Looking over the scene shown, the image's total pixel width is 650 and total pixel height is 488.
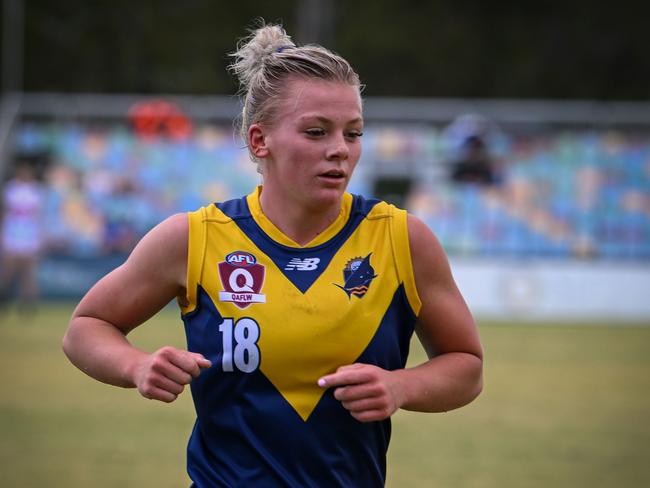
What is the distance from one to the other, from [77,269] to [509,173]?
7.97m

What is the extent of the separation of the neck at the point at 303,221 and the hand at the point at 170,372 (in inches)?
19.9

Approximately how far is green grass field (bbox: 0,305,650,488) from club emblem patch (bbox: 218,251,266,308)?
3968mm

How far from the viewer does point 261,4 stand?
37.6 metres

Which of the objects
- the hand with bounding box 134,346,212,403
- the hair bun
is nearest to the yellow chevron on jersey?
the hand with bounding box 134,346,212,403

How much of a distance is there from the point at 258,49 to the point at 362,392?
1135mm

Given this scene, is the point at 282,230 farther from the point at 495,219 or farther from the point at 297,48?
the point at 495,219

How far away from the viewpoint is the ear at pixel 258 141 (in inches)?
130

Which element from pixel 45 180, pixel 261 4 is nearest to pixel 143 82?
pixel 261 4

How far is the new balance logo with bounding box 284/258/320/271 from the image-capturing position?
321 centimetres

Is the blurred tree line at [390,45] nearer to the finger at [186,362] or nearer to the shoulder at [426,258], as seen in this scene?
the shoulder at [426,258]

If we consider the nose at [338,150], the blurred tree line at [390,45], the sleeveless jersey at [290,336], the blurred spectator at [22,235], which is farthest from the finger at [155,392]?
the blurred tree line at [390,45]

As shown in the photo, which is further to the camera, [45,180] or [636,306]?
[45,180]

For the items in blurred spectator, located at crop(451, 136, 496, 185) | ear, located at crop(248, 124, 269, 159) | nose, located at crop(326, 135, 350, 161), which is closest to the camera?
nose, located at crop(326, 135, 350, 161)

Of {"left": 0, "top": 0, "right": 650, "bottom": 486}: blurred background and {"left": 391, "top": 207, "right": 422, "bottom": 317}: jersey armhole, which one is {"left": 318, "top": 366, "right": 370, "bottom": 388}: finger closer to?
{"left": 391, "top": 207, "right": 422, "bottom": 317}: jersey armhole
